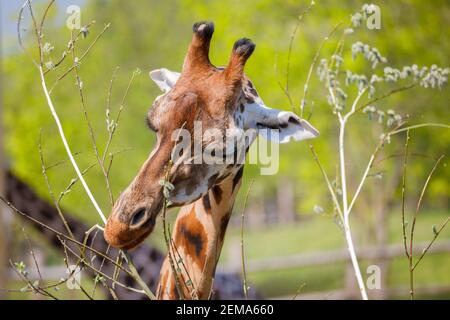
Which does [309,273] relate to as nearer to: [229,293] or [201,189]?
[229,293]

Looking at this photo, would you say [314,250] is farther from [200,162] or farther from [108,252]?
[200,162]

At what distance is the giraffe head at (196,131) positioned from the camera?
269 centimetres

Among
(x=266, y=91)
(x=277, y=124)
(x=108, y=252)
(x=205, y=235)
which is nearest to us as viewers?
(x=277, y=124)

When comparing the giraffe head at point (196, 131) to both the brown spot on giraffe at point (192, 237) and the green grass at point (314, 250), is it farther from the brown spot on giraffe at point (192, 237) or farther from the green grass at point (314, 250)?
the green grass at point (314, 250)

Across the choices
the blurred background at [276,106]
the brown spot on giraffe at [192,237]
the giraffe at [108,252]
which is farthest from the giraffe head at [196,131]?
the blurred background at [276,106]

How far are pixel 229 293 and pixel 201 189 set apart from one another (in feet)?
5.54

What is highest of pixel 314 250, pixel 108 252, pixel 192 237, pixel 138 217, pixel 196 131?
pixel 196 131

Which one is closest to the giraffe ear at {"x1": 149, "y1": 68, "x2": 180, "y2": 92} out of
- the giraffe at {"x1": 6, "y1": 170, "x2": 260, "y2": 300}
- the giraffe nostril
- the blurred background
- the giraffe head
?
the giraffe head

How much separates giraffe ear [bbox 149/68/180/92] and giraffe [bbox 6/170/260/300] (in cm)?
102

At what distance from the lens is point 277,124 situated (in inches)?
124

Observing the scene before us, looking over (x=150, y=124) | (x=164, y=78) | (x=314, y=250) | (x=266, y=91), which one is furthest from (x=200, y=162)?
(x=314, y=250)

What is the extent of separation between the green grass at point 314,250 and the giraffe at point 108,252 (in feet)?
27.4

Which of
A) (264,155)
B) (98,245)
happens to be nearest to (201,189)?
(264,155)

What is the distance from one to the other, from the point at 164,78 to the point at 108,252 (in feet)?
5.75
